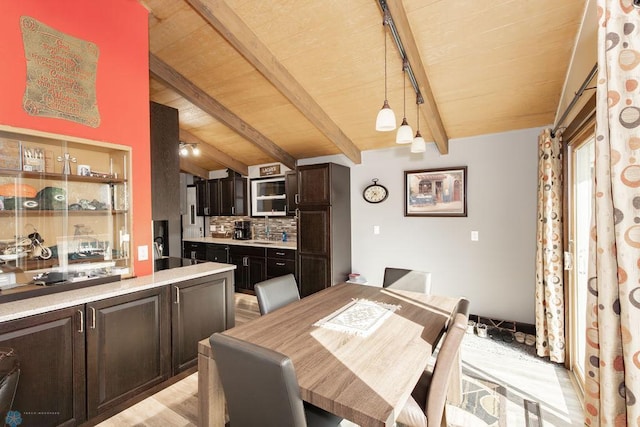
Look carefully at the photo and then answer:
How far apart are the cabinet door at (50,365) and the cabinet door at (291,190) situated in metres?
3.38

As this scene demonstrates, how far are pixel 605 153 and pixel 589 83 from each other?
4.27 feet

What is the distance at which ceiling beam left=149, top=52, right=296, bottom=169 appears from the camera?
324cm

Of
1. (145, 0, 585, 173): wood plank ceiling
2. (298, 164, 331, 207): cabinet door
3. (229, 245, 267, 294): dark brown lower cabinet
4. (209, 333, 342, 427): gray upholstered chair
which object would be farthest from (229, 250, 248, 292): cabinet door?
(209, 333, 342, 427): gray upholstered chair

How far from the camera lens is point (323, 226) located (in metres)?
4.29

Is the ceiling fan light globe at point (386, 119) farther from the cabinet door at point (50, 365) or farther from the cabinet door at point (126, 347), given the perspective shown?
the cabinet door at point (50, 365)

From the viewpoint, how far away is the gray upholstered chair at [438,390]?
4.20 feet

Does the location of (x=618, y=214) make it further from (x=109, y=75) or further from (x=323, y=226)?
A: (x=323, y=226)

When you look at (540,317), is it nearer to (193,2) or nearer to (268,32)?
(268,32)

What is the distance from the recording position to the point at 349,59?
9.15 feet

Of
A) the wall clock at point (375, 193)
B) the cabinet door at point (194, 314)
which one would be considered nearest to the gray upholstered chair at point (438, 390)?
the cabinet door at point (194, 314)

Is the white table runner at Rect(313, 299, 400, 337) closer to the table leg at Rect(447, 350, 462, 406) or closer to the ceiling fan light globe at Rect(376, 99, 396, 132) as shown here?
the table leg at Rect(447, 350, 462, 406)

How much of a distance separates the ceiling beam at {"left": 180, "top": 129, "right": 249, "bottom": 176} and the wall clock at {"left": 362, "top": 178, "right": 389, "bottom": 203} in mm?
2535

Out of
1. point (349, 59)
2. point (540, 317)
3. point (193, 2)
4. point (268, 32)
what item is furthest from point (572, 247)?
point (193, 2)

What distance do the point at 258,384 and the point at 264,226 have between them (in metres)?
4.68
